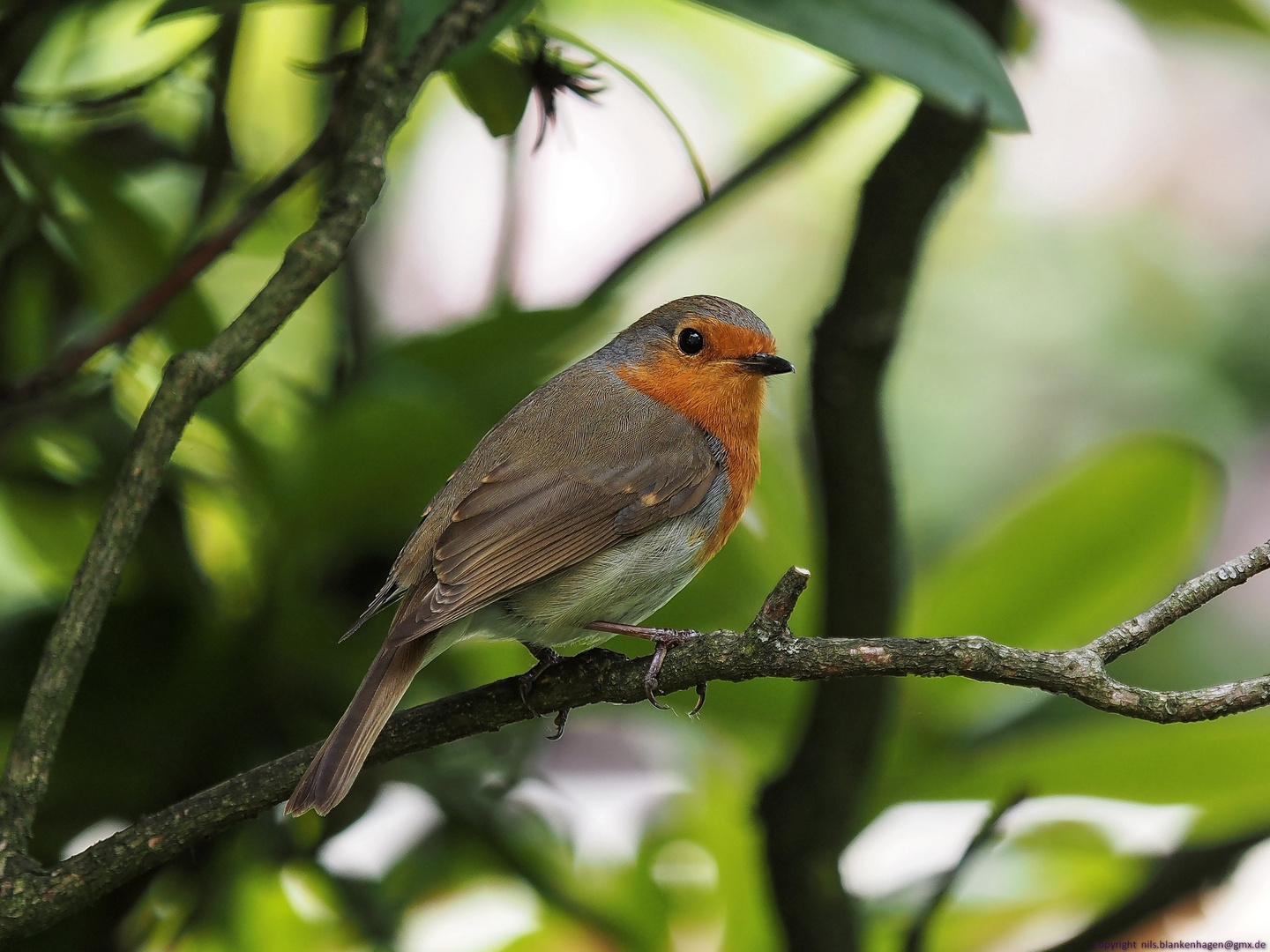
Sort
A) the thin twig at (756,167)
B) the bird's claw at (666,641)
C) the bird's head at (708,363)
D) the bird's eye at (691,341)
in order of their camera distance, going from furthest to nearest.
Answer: the bird's eye at (691,341) < the bird's head at (708,363) < the thin twig at (756,167) < the bird's claw at (666,641)

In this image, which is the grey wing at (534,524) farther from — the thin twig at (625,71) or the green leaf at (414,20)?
the green leaf at (414,20)

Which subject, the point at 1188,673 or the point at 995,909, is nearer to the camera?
the point at 995,909

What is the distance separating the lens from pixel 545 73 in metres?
2.15

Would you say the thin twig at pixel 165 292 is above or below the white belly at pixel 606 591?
above

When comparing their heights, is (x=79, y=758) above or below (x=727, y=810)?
above

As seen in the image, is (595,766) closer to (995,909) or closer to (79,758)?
(995,909)

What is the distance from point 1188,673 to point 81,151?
2.56m

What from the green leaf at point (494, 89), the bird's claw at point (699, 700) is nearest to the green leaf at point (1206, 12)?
the green leaf at point (494, 89)

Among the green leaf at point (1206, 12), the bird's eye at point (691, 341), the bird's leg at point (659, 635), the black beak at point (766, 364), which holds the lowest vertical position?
the bird's leg at point (659, 635)

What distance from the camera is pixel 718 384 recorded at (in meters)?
2.89

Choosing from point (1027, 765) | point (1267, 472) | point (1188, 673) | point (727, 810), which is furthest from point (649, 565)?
point (1267, 472)

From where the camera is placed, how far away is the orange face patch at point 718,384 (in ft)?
9.23

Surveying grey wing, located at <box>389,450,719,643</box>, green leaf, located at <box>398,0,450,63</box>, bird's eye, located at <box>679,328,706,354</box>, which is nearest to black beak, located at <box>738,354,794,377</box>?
bird's eye, located at <box>679,328,706,354</box>

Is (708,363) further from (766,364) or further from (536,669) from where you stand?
(536,669)
